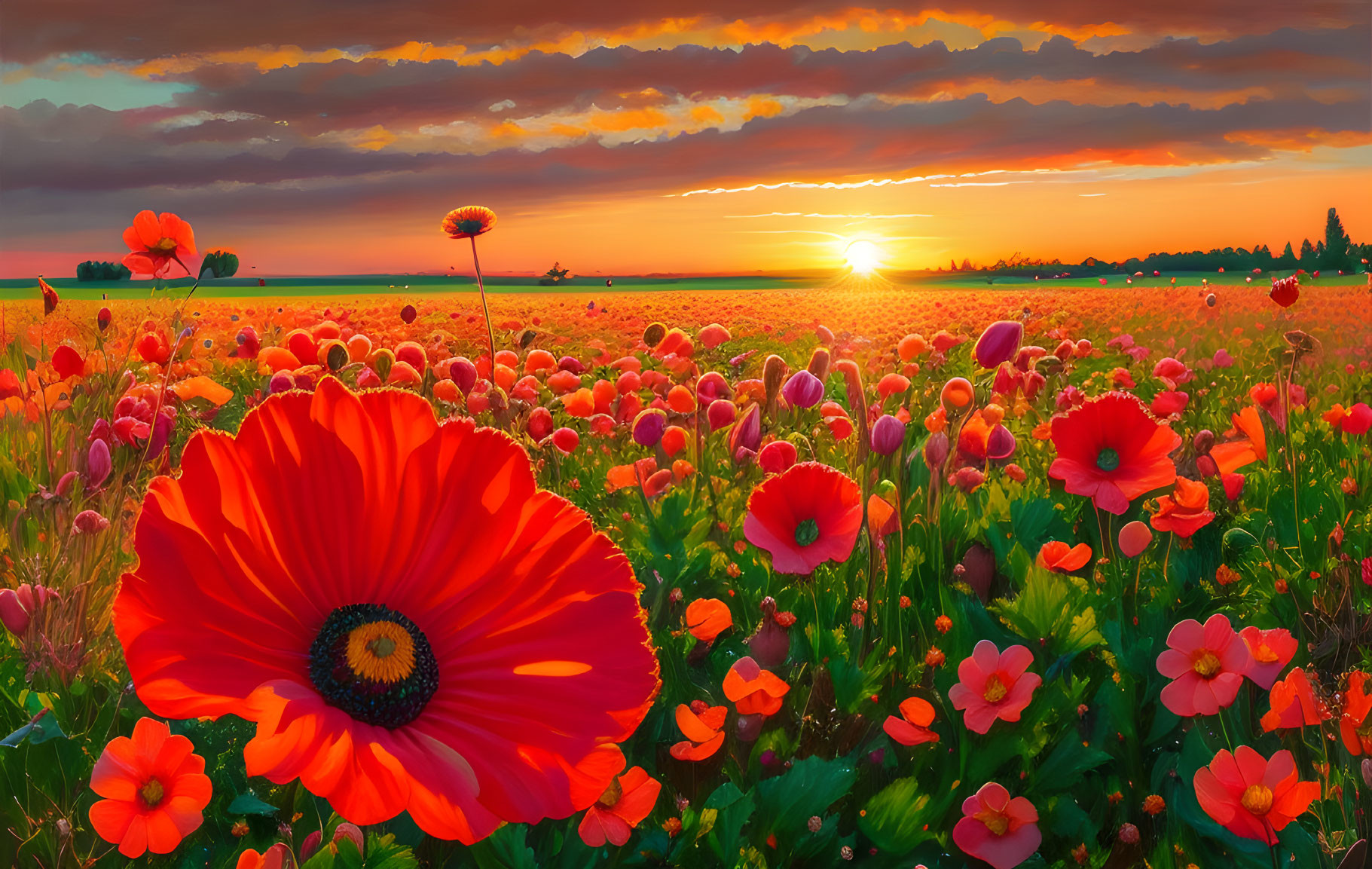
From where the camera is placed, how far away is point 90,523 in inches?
42.3

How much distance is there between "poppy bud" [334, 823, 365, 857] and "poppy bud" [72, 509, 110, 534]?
1.81 ft

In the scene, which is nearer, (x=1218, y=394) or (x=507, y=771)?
(x=507, y=771)

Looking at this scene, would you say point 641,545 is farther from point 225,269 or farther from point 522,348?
point 522,348

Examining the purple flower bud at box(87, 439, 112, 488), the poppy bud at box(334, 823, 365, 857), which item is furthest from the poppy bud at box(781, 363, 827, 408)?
the purple flower bud at box(87, 439, 112, 488)

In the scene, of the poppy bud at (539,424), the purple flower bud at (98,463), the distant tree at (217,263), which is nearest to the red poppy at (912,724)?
the poppy bud at (539,424)

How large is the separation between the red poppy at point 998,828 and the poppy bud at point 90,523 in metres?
0.95

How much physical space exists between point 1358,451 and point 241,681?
1952mm

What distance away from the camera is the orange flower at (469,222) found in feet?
3.91

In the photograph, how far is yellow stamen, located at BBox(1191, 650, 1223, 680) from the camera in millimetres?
959

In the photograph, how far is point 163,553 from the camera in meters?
0.56

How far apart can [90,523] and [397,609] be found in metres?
Answer: 0.61

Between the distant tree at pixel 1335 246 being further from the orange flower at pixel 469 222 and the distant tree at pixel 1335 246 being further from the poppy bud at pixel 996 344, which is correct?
the orange flower at pixel 469 222

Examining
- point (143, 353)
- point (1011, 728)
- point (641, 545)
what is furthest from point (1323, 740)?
point (143, 353)

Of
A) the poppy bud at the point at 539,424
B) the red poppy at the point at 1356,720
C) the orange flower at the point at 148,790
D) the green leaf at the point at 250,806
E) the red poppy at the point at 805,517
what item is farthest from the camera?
the poppy bud at the point at 539,424
